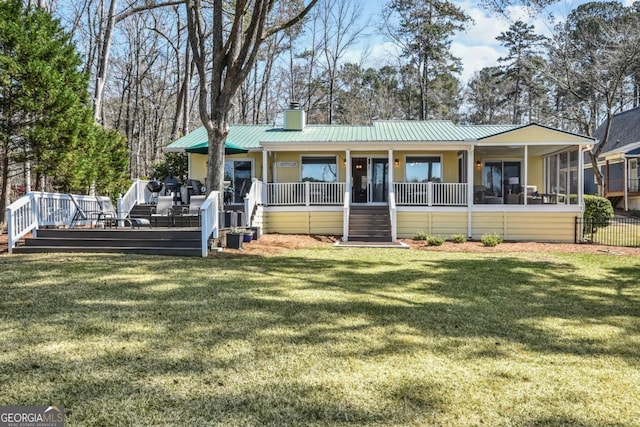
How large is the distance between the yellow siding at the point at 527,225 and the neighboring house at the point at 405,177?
31 millimetres

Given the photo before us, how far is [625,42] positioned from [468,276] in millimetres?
17956

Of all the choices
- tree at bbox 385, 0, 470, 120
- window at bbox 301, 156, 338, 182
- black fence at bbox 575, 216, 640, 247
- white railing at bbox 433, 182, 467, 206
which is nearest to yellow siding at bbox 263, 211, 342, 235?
window at bbox 301, 156, 338, 182

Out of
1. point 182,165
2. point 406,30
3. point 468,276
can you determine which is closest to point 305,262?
point 468,276

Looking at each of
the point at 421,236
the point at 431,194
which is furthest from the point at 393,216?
the point at 431,194

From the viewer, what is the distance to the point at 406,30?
2683 centimetres

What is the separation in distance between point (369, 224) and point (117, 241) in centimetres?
742

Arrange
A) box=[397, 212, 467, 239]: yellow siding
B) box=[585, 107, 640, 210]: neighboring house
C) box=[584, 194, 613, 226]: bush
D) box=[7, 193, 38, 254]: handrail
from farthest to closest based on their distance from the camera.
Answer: box=[585, 107, 640, 210]: neighboring house < box=[584, 194, 613, 226]: bush < box=[397, 212, 467, 239]: yellow siding < box=[7, 193, 38, 254]: handrail

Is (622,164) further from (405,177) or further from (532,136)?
(405,177)

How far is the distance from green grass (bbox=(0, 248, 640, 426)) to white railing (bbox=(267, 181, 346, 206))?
7.56m

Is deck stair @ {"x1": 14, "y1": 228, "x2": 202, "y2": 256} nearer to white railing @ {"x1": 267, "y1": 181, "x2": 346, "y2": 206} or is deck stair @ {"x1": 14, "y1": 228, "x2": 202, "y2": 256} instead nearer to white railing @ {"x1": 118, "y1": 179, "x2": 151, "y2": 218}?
white railing @ {"x1": 118, "y1": 179, "x2": 151, "y2": 218}

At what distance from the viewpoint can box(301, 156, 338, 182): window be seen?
16734mm

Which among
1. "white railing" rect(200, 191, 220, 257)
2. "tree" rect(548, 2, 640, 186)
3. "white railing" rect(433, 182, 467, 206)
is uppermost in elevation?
"tree" rect(548, 2, 640, 186)

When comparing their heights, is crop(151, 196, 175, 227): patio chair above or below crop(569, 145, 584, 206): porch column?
below

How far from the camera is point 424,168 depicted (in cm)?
1664
